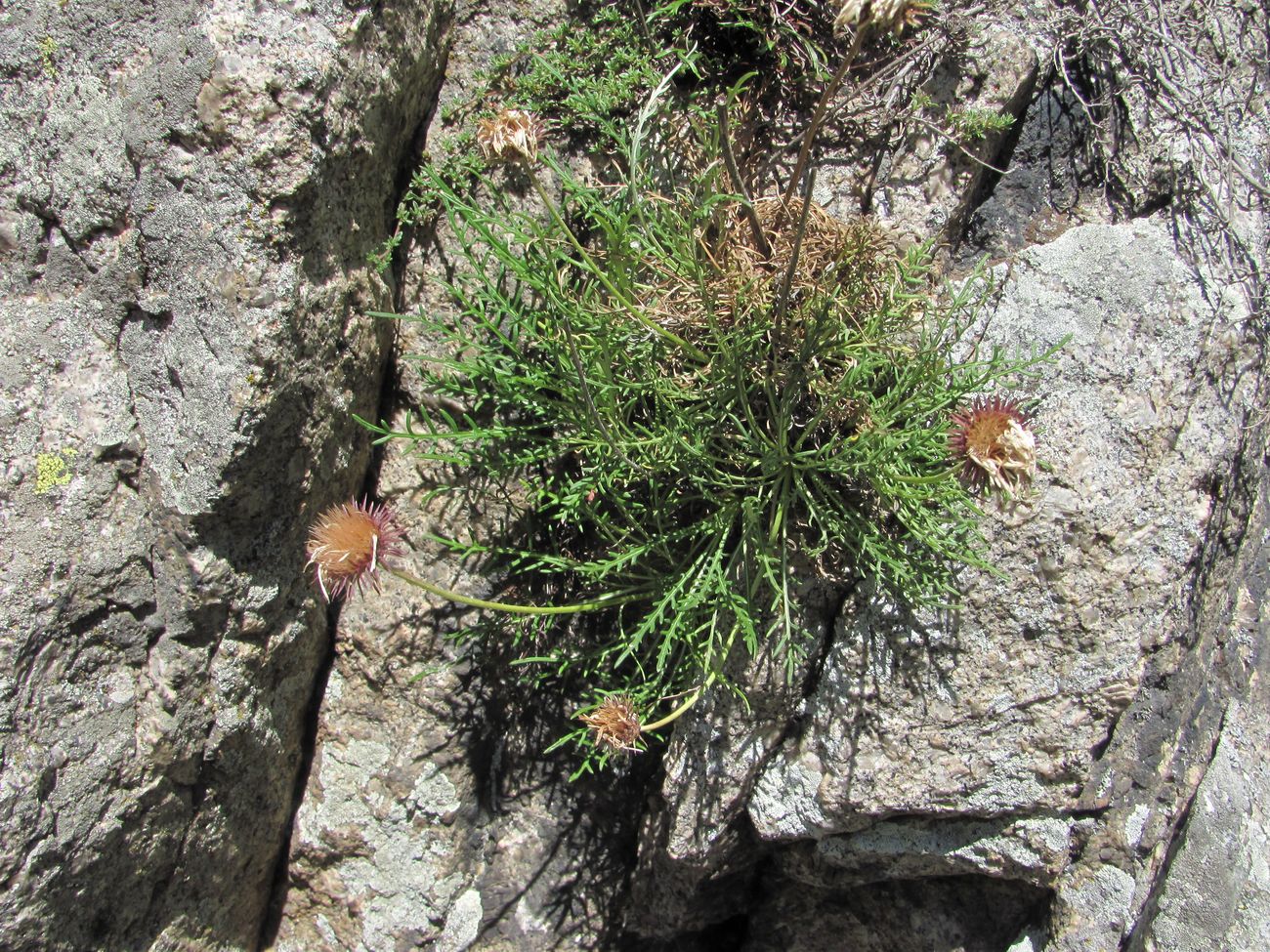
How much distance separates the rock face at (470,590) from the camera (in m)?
2.09

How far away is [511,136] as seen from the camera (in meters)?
1.95

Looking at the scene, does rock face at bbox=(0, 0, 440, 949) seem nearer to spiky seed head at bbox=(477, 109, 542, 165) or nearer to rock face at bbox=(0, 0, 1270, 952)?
rock face at bbox=(0, 0, 1270, 952)

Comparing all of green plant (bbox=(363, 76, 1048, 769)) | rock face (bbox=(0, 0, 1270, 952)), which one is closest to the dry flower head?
green plant (bbox=(363, 76, 1048, 769))

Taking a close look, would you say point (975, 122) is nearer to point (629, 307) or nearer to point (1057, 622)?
→ point (629, 307)

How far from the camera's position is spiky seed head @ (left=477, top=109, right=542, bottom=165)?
76.6 inches

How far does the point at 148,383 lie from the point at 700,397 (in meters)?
1.44

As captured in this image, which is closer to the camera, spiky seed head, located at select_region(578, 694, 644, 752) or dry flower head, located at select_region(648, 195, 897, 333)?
spiky seed head, located at select_region(578, 694, 644, 752)

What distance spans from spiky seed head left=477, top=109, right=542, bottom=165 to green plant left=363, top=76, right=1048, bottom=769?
0.68 ft

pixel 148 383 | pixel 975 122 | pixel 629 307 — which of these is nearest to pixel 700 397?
pixel 629 307

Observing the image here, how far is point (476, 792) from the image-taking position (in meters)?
2.83

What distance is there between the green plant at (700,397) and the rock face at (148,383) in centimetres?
36

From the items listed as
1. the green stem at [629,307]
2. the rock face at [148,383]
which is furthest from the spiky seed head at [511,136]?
the rock face at [148,383]

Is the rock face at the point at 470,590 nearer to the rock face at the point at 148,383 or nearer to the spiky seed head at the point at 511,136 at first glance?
the rock face at the point at 148,383

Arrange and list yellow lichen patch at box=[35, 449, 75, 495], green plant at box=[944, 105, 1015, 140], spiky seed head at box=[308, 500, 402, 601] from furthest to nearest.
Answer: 1. green plant at box=[944, 105, 1015, 140]
2. yellow lichen patch at box=[35, 449, 75, 495]
3. spiky seed head at box=[308, 500, 402, 601]
